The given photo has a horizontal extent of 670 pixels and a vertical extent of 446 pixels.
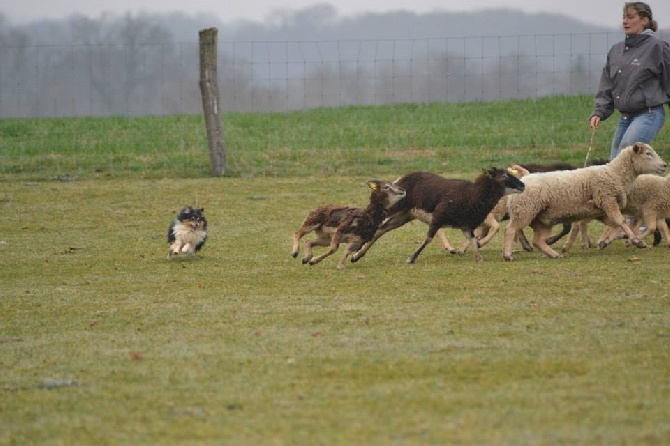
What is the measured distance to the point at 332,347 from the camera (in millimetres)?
8344

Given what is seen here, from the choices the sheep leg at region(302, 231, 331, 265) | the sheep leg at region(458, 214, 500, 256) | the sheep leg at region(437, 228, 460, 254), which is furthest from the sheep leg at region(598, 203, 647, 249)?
the sheep leg at region(302, 231, 331, 265)

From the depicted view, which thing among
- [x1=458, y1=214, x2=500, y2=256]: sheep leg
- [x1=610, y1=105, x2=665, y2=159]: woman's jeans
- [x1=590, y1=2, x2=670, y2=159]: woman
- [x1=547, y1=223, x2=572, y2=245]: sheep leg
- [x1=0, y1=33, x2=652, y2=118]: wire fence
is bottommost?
[x1=0, y1=33, x2=652, y2=118]: wire fence

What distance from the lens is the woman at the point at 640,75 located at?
13.6 meters

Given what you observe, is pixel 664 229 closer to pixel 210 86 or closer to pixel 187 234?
pixel 187 234

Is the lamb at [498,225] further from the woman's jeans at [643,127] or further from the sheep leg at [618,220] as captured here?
the sheep leg at [618,220]

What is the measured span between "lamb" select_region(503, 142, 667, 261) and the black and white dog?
3.32 m

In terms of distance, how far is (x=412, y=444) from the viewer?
5922mm

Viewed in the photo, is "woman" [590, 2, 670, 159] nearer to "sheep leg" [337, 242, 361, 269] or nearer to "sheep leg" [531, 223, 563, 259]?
"sheep leg" [531, 223, 563, 259]

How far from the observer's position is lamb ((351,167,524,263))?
12.8 m

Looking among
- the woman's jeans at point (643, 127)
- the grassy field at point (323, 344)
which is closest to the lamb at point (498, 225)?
the grassy field at point (323, 344)

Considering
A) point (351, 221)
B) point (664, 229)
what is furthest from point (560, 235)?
point (351, 221)

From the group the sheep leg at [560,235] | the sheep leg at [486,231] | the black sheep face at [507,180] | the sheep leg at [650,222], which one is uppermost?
the black sheep face at [507,180]

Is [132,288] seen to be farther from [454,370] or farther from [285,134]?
[285,134]

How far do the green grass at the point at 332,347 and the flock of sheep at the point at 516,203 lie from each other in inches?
12.2
